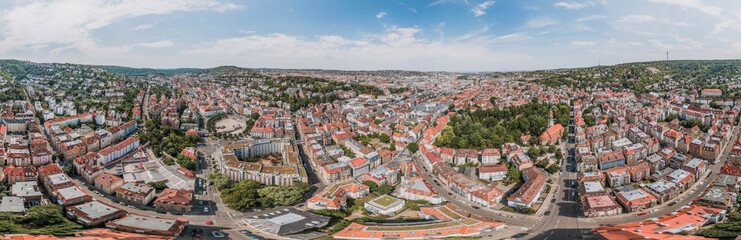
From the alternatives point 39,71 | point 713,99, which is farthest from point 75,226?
point 39,71

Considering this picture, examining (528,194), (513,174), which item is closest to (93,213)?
(528,194)

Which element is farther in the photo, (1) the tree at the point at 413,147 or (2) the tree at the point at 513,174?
(1) the tree at the point at 413,147

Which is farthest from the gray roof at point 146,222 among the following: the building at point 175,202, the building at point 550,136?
the building at point 550,136

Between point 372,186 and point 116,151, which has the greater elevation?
point 116,151

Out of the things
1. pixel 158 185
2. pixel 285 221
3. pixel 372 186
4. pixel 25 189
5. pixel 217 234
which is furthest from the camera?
pixel 372 186

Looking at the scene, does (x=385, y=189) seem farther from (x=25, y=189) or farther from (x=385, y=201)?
(x=25, y=189)

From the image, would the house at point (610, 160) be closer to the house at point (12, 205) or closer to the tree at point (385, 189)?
the tree at point (385, 189)

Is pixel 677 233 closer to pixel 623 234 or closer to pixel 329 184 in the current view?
pixel 623 234
